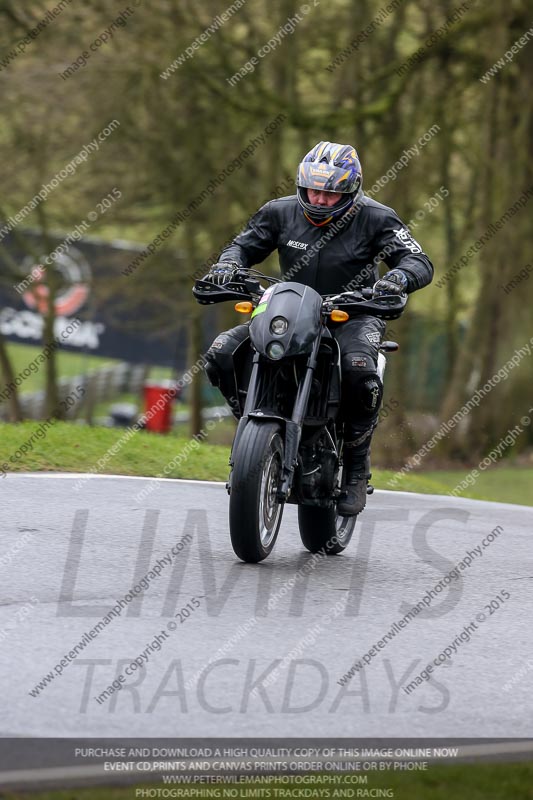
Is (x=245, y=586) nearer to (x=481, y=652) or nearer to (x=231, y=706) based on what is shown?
(x=481, y=652)

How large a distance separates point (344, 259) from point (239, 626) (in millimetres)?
2383

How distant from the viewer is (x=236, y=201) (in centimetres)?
2445

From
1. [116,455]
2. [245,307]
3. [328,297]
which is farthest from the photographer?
[116,455]

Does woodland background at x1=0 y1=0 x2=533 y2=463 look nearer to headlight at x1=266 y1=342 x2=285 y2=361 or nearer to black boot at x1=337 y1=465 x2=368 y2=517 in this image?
black boot at x1=337 y1=465 x2=368 y2=517

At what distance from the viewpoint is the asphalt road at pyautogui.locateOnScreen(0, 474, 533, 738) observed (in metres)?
4.58

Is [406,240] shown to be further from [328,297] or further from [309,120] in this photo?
[309,120]

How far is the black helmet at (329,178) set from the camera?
7.04 metres

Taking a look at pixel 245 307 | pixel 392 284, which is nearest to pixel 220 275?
pixel 245 307

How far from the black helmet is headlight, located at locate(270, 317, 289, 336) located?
79 cm

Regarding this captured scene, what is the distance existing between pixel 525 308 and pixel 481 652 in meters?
17.5

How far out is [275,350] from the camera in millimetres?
6586

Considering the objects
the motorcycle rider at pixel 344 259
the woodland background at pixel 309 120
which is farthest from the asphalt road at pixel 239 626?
the woodland background at pixel 309 120

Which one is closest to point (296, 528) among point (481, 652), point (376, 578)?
point (376, 578)

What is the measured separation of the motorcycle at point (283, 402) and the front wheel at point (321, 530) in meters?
0.02
